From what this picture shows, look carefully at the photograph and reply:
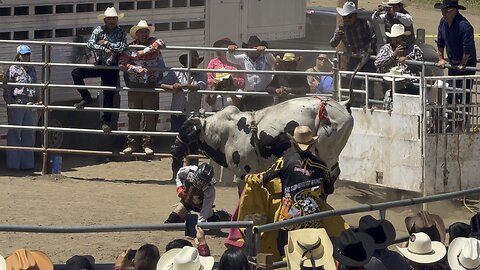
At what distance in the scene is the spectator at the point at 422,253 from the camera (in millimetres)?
7957

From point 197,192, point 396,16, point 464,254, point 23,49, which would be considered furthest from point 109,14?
point 464,254

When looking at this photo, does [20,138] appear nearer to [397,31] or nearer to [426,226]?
[397,31]

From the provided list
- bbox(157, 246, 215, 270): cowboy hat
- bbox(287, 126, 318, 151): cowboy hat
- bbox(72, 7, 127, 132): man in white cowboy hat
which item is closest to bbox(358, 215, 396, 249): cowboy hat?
bbox(157, 246, 215, 270): cowboy hat

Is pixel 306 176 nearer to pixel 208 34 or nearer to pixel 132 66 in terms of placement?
pixel 132 66

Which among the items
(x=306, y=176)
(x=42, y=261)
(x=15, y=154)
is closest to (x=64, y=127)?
(x=15, y=154)

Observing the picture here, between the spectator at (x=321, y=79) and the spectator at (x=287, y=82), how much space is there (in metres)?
0.22

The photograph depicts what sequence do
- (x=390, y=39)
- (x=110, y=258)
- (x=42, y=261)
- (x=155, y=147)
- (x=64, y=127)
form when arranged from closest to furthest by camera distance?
1. (x=42, y=261)
2. (x=110, y=258)
3. (x=390, y=39)
4. (x=64, y=127)
5. (x=155, y=147)

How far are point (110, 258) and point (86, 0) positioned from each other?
6.16m

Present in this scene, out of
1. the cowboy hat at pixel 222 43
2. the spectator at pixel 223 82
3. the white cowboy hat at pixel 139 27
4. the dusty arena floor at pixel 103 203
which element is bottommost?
the dusty arena floor at pixel 103 203

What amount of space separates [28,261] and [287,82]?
9.35 metres

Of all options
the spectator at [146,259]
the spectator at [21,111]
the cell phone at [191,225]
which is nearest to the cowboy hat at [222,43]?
the spectator at [21,111]

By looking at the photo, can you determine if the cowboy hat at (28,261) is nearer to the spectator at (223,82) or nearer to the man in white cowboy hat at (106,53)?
the man in white cowboy hat at (106,53)

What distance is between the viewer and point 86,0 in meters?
17.2

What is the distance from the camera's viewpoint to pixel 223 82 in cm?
1611
